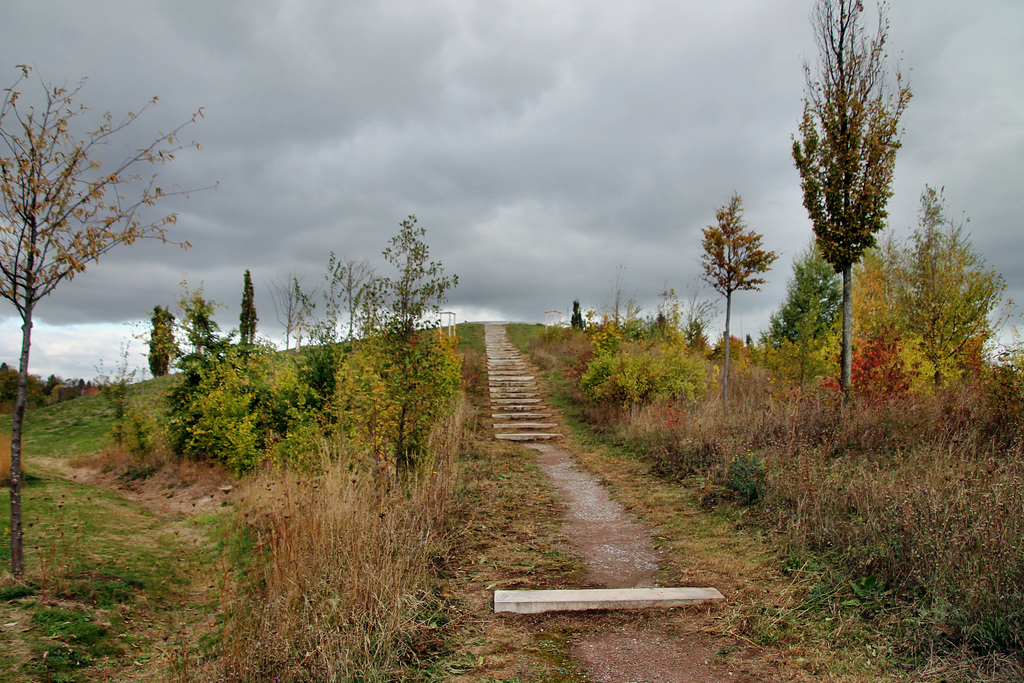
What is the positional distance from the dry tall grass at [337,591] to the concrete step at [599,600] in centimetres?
60

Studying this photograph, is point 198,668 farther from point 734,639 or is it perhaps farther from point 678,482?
point 678,482

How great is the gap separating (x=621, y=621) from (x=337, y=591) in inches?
72.8

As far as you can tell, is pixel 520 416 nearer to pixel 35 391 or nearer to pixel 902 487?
pixel 902 487

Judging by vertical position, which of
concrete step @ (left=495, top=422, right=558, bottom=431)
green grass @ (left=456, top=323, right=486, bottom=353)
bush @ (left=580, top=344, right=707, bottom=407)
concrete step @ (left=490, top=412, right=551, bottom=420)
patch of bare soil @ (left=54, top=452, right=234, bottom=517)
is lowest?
patch of bare soil @ (left=54, top=452, right=234, bottom=517)

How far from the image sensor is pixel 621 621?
3.56 m

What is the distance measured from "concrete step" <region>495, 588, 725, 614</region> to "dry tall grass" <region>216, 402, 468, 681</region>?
0.60 meters

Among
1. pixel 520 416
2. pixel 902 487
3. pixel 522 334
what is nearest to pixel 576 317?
pixel 522 334

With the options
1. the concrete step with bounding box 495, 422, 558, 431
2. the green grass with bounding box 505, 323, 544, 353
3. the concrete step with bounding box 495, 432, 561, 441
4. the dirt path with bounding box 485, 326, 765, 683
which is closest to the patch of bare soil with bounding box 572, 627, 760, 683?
the dirt path with bounding box 485, 326, 765, 683

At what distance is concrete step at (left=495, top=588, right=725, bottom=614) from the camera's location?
12.1ft

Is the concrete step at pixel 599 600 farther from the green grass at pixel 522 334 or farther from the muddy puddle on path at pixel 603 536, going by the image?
the green grass at pixel 522 334

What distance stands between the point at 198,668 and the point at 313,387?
5935mm

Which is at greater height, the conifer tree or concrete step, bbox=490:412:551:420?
the conifer tree

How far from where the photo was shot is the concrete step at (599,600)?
370 cm

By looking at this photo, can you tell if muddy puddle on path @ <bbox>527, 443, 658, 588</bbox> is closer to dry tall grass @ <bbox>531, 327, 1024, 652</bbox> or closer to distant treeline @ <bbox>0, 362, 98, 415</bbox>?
dry tall grass @ <bbox>531, 327, 1024, 652</bbox>
